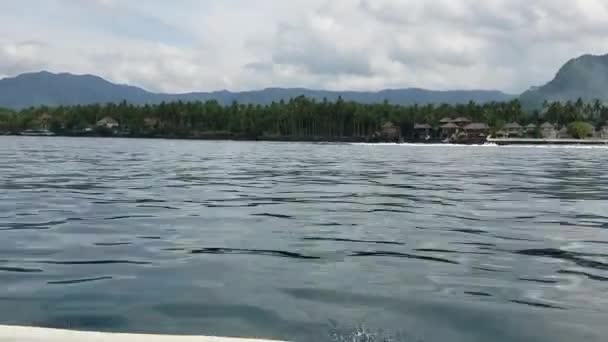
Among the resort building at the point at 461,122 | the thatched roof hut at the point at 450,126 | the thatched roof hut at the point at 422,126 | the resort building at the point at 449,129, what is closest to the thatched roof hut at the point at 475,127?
the thatched roof hut at the point at 450,126

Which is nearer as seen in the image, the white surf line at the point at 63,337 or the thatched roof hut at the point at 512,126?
the white surf line at the point at 63,337

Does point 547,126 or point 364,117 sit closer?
point 547,126

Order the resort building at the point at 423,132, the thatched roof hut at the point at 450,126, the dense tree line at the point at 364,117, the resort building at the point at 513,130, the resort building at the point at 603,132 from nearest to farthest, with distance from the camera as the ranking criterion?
the thatched roof hut at the point at 450,126
the resort building at the point at 513,130
the resort building at the point at 603,132
the resort building at the point at 423,132
the dense tree line at the point at 364,117

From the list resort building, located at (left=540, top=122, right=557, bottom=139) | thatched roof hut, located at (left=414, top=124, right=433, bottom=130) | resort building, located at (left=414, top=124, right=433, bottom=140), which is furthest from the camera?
resort building, located at (left=414, top=124, right=433, bottom=140)

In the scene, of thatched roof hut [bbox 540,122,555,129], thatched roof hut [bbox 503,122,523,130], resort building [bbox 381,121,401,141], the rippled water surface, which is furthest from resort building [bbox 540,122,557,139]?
the rippled water surface

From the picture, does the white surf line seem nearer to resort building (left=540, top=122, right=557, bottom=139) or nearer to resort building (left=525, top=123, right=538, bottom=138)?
resort building (left=525, top=123, right=538, bottom=138)

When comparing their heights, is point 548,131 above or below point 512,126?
below

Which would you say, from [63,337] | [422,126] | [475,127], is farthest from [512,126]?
[63,337]

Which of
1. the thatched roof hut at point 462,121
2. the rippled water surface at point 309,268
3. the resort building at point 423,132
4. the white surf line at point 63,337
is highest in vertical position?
the thatched roof hut at point 462,121

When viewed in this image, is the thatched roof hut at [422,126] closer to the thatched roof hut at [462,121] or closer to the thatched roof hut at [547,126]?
the thatched roof hut at [462,121]

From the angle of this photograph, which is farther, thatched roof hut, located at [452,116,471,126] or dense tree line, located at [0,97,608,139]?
dense tree line, located at [0,97,608,139]

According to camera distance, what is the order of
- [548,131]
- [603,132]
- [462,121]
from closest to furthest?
[548,131], [462,121], [603,132]

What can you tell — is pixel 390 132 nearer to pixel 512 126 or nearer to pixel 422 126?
pixel 422 126

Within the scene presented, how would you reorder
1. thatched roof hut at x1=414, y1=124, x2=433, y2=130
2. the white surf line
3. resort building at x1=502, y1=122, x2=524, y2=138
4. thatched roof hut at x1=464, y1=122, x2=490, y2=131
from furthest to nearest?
thatched roof hut at x1=414, y1=124, x2=433, y2=130
resort building at x1=502, y1=122, x2=524, y2=138
thatched roof hut at x1=464, y1=122, x2=490, y2=131
the white surf line
